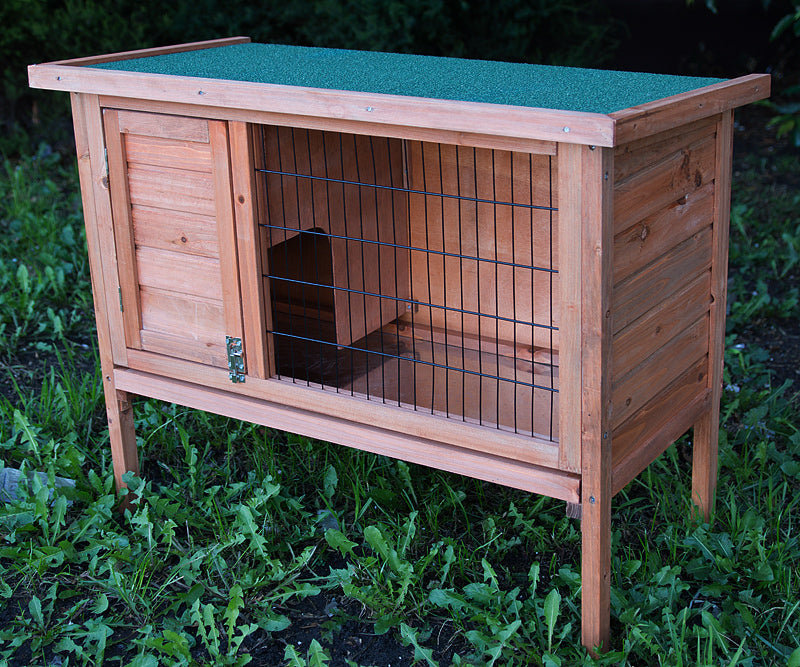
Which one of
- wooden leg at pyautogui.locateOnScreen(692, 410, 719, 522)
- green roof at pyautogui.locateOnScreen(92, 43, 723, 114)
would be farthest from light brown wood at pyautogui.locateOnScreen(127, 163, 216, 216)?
wooden leg at pyautogui.locateOnScreen(692, 410, 719, 522)

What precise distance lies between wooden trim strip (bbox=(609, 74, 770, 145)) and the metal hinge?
1.04 metres

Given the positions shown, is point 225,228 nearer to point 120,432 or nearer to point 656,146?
point 120,432

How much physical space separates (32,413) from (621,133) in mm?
2146

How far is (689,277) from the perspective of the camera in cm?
214

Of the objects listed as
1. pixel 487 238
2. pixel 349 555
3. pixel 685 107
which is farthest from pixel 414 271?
pixel 685 107

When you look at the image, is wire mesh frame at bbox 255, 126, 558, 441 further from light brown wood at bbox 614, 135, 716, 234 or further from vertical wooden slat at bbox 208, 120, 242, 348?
light brown wood at bbox 614, 135, 716, 234

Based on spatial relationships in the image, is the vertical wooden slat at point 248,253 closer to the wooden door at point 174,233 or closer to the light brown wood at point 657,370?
the wooden door at point 174,233

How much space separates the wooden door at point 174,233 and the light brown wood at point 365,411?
0.12 feet

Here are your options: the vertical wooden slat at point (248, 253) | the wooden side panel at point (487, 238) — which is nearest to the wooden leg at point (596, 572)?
the wooden side panel at point (487, 238)

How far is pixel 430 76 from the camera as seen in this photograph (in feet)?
7.39

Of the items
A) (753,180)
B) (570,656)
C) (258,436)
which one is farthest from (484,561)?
(753,180)

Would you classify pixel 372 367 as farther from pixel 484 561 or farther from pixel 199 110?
pixel 199 110

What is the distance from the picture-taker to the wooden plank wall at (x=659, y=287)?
1.87 m

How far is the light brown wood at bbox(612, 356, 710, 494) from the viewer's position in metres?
2.00
